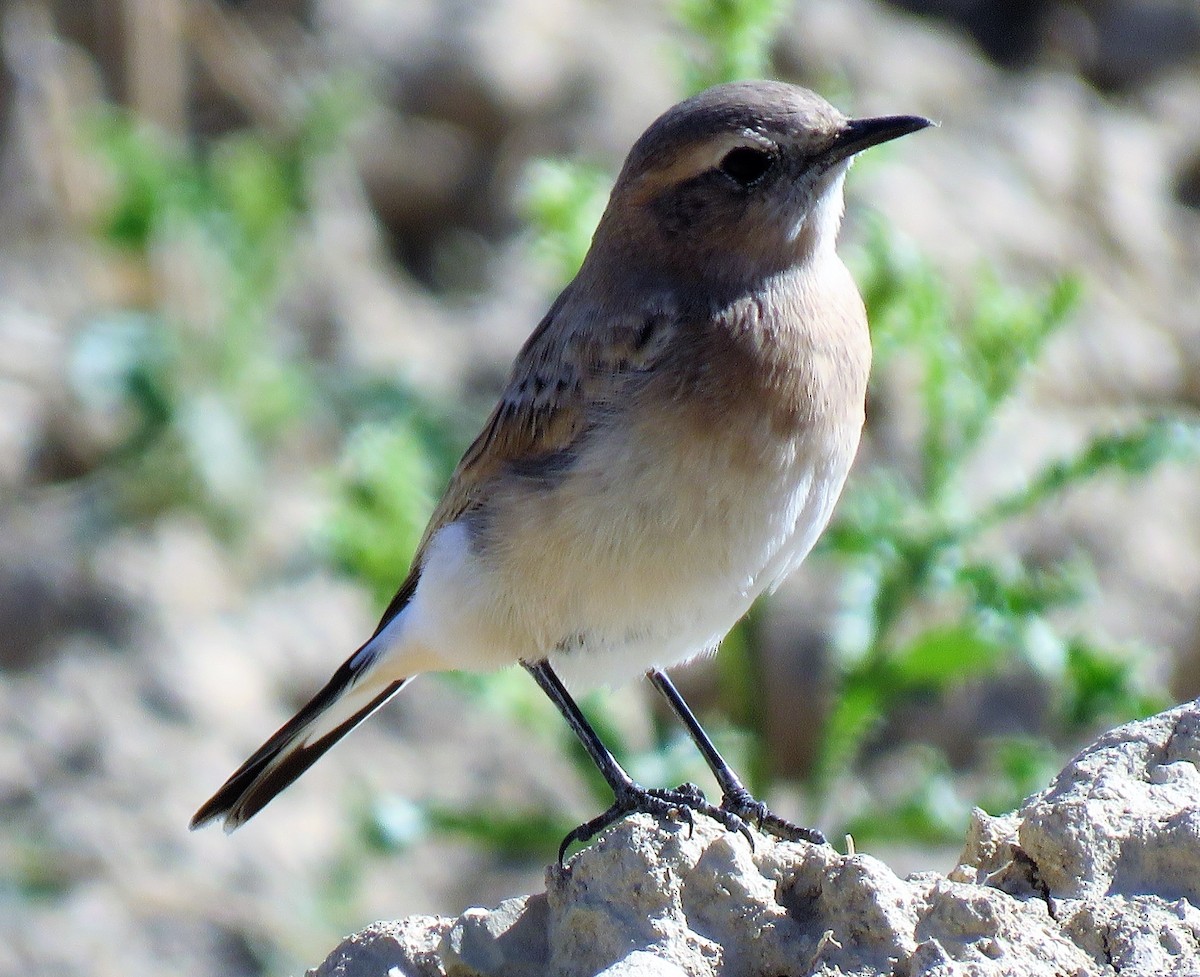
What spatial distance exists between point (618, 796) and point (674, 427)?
0.93 metres

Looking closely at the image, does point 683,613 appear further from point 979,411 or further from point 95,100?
point 95,100

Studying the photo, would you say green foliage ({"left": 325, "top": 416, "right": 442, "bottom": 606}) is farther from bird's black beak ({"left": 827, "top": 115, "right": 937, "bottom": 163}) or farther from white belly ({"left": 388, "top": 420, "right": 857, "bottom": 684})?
bird's black beak ({"left": 827, "top": 115, "right": 937, "bottom": 163})

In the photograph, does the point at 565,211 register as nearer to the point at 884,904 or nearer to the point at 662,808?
the point at 662,808

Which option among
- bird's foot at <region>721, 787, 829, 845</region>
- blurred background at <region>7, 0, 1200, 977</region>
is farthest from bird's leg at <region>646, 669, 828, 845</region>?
blurred background at <region>7, 0, 1200, 977</region>

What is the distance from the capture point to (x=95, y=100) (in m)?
9.31

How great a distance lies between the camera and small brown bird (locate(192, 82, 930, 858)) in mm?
4258

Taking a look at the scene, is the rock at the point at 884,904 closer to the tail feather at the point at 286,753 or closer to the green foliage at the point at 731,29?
the tail feather at the point at 286,753

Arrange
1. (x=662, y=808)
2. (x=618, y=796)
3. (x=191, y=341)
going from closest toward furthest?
(x=662, y=808) → (x=618, y=796) → (x=191, y=341)

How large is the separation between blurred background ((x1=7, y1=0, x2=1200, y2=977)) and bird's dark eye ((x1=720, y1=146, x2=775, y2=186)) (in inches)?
45.1

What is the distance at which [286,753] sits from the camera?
5.16 meters

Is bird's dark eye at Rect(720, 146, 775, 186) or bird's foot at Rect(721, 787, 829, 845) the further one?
bird's dark eye at Rect(720, 146, 775, 186)

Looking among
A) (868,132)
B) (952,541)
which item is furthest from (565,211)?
(952,541)

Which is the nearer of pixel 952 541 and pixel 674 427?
pixel 674 427

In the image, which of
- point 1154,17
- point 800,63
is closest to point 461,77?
point 800,63
